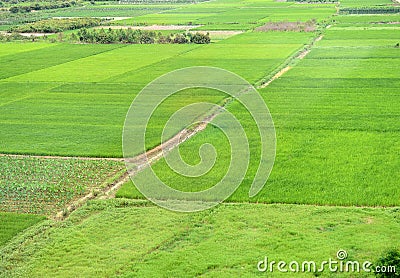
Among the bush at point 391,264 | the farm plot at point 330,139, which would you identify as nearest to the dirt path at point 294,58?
the farm plot at point 330,139

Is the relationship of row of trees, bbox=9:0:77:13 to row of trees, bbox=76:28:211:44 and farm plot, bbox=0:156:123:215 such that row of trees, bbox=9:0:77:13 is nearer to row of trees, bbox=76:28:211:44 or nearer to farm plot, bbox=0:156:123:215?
row of trees, bbox=76:28:211:44

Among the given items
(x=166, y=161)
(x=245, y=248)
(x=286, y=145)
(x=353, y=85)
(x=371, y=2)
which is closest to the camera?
(x=245, y=248)

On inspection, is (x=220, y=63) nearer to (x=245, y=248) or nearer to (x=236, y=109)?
(x=236, y=109)

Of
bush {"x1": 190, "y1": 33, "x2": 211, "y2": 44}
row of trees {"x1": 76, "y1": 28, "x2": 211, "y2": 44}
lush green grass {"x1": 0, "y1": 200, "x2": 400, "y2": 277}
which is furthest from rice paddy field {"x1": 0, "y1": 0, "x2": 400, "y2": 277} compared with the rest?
row of trees {"x1": 76, "y1": 28, "x2": 211, "y2": 44}

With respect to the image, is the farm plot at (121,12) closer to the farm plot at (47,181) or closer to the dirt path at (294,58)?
the dirt path at (294,58)

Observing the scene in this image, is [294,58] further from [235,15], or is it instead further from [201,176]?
[235,15]

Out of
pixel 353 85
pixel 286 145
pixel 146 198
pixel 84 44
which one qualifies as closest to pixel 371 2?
pixel 84 44
